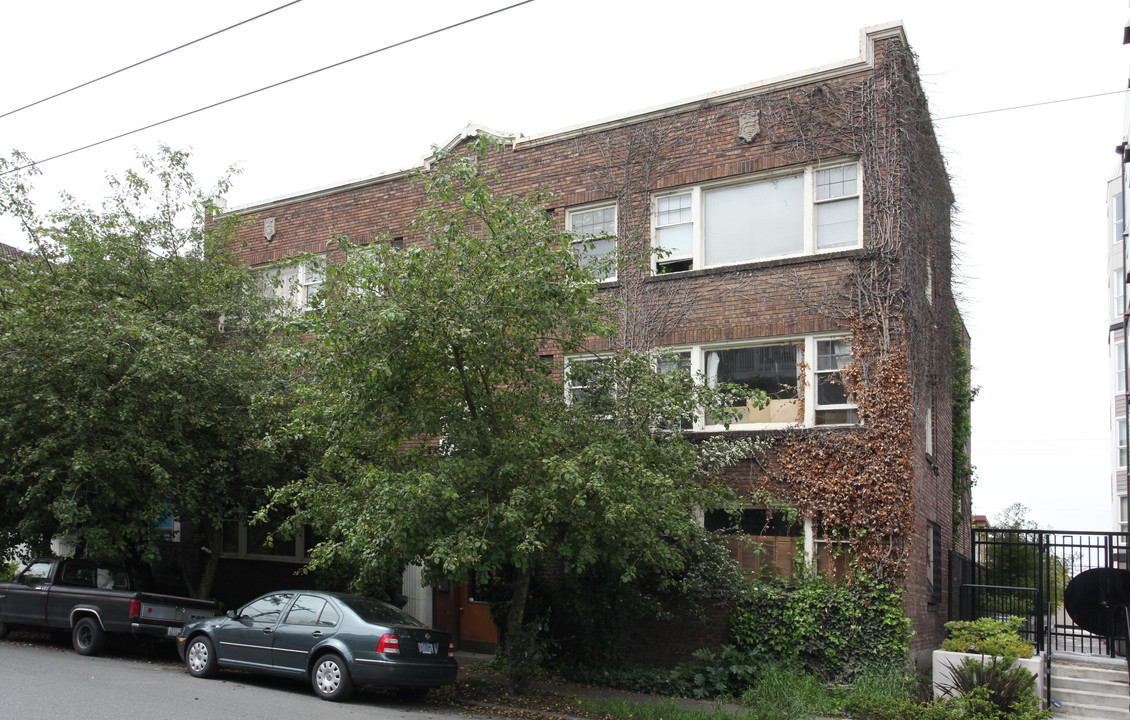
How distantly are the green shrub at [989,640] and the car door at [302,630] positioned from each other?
784cm

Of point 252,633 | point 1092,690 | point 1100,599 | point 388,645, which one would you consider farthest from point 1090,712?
point 252,633

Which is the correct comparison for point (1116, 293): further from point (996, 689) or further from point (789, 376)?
point (996, 689)

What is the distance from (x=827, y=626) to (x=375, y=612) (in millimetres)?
6216

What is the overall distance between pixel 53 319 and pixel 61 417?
5.17 feet

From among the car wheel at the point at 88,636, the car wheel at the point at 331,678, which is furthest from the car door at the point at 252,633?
the car wheel at the point at 88,636

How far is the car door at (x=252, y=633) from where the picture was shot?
40.9 ft

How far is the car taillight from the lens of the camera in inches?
452

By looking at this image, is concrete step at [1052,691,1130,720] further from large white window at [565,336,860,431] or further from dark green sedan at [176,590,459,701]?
dark green sedan at [176,590,459,701]

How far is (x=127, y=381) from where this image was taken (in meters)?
14.6

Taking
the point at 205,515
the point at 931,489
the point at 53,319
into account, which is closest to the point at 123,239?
the point at 53,319

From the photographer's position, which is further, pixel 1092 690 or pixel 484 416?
pixel 1092 690

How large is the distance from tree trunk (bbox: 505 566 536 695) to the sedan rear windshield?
47.3 inches

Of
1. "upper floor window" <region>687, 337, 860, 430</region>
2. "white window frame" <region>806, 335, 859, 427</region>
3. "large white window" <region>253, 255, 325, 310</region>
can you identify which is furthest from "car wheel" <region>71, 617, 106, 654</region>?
"white window frame" <region>806, 335, 859, 427</region>

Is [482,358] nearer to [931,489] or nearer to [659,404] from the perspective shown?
[659,404]
